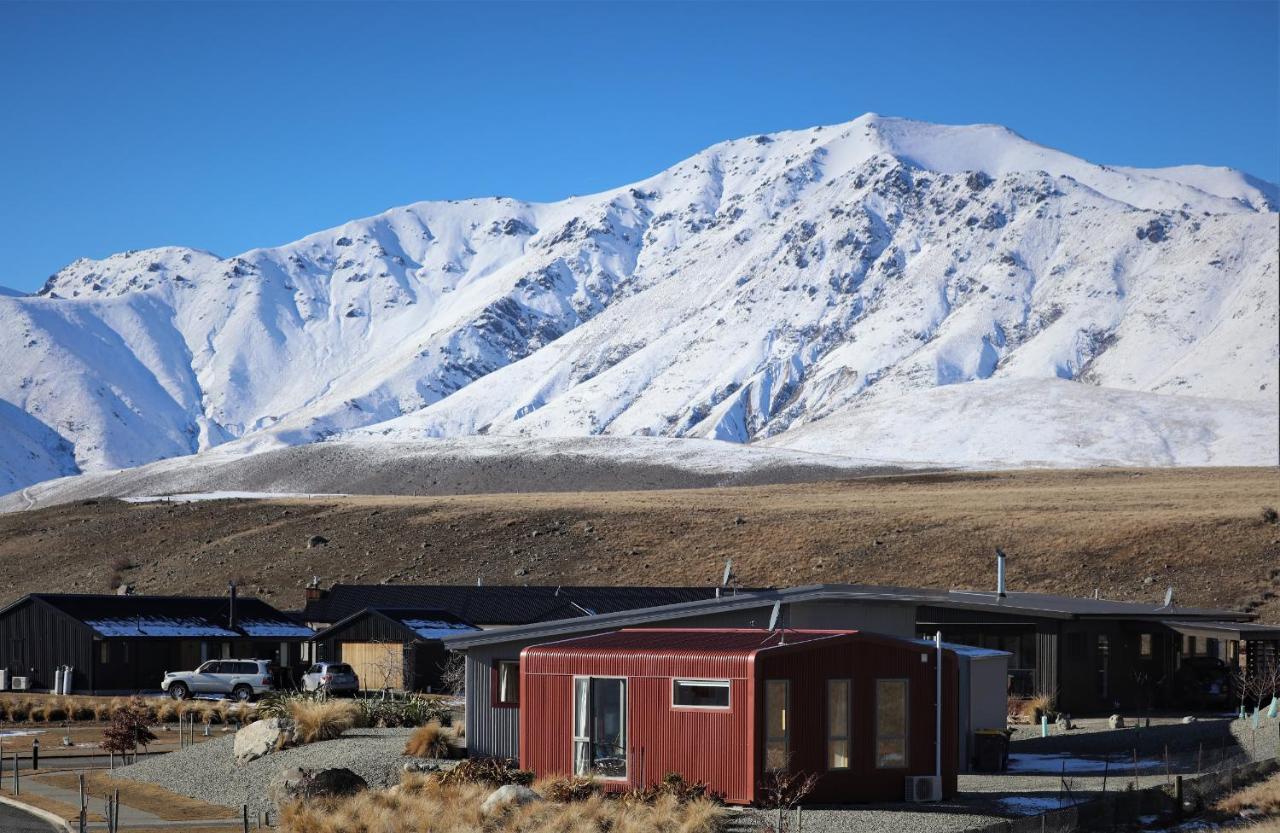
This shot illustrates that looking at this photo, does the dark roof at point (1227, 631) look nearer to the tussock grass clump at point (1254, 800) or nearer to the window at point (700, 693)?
the tussock grass clump at point (1254, 800)

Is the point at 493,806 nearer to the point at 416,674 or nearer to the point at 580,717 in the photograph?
the point at 580,717

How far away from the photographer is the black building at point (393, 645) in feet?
188

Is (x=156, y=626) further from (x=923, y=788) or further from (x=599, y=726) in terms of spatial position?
(x=923, y=788)

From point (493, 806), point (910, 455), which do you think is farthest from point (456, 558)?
point (910, 455)

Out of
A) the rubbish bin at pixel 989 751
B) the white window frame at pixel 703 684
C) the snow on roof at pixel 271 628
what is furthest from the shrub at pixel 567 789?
the snow on roof at pixel 271 628

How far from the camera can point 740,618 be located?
34.9 meters

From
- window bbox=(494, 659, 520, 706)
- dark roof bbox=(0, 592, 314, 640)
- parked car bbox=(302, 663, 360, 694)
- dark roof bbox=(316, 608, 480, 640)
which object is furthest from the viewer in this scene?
dark roof bbox=(0, 592, 314, 640)

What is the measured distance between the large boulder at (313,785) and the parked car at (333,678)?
77.9ft

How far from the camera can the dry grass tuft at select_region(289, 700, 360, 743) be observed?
37.4 meters

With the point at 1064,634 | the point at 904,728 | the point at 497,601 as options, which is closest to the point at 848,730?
the point at 904,728

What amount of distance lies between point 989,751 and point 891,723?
619cm

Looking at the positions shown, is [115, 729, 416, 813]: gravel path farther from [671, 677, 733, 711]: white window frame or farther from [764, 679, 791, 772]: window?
[764, 679, 791, 772]: window

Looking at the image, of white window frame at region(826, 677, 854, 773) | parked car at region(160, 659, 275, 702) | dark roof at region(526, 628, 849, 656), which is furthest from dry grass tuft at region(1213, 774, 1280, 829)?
parked car at region(160, 659, 275, 702)

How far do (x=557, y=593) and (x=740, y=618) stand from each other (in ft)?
100
